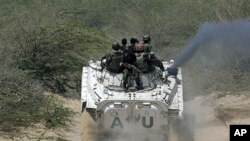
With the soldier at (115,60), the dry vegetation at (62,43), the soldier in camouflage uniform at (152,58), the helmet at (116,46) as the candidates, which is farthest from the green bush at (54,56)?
the soldier in camouflage uniform at (152,58)

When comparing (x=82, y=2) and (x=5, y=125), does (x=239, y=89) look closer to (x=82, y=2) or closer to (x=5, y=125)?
(x=5, y=125)

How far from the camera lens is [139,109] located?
13820 millimetres

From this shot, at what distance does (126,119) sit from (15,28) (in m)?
9.16

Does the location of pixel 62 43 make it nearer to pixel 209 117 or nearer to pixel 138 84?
pixel 209 117

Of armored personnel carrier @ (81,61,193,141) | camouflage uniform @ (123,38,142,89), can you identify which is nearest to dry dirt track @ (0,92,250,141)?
armored personnel carrier @ (81,61,193,141)

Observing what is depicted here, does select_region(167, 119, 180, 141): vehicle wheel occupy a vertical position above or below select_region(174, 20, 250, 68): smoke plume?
below

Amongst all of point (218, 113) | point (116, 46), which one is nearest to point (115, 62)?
point (116, 46)

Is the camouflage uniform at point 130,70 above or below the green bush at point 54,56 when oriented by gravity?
below

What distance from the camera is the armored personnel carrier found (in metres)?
13.8

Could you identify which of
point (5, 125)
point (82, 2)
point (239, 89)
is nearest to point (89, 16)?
point (82, 2)

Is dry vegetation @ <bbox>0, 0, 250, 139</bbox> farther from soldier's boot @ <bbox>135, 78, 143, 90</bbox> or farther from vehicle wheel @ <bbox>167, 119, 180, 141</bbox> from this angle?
vehicle wheel @ <bbox>167, 119, 180, 141</bbox>

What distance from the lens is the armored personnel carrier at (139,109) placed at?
45.3ft

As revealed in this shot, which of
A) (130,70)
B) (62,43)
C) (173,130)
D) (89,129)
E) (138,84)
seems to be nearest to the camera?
(173,130)

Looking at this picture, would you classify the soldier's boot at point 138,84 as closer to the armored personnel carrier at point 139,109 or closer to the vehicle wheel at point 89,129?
the armored personnel carrier at point 139,109
